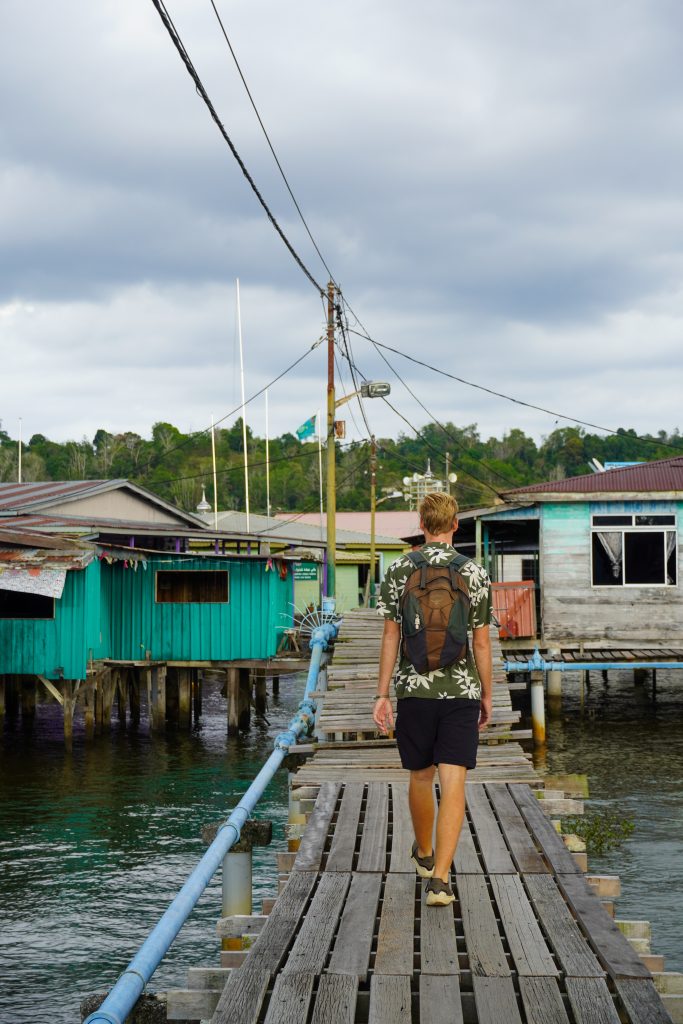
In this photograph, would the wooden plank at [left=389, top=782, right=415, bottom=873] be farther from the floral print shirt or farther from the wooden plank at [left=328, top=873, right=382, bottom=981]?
the floral print shirt

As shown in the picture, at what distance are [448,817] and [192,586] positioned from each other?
19.3m

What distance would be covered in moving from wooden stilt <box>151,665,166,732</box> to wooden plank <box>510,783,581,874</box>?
16.8 meters

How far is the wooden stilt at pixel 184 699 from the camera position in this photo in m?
24.6

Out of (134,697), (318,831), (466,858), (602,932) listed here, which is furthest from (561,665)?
(602,932)

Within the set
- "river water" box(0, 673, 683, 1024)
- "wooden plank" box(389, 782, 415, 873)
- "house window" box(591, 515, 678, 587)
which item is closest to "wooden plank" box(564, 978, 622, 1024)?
"wooden plank" box(389, 782, 415, 873)

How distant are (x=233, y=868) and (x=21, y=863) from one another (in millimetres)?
7249

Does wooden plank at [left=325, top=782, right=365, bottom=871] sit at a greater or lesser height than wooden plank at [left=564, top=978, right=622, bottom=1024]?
lesser

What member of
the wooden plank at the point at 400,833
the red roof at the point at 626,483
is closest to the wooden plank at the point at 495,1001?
the wooden plank at the point at 400,833

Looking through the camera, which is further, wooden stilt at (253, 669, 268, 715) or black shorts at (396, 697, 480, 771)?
wooden stilt at (253, 669, 268, 715)

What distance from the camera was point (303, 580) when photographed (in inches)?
1752

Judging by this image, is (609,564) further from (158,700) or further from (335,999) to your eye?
(335,999)

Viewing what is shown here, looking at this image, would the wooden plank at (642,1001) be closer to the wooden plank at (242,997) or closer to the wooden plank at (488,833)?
the wooden plank at (242,997)

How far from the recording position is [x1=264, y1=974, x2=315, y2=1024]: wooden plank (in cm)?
379

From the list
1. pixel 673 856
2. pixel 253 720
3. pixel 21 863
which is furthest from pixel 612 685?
pixel 21 863
